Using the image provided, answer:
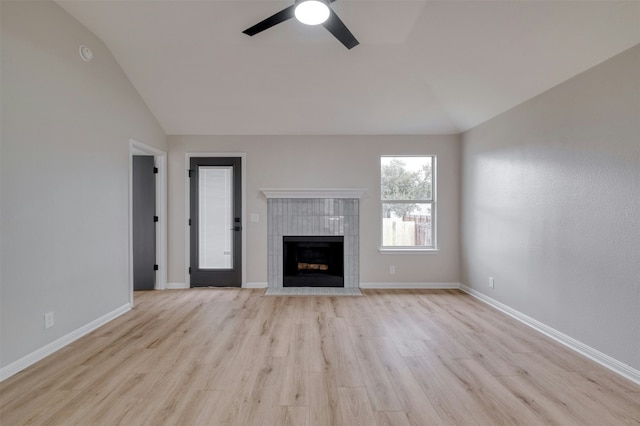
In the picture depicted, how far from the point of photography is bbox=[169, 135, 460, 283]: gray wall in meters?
4.39

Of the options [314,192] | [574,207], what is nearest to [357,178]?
[314,192]

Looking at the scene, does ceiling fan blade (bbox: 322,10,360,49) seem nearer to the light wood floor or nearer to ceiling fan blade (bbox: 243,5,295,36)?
ceiling fan blade (bbox: 243,5,295,36)

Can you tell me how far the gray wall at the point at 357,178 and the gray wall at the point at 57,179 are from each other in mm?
1545

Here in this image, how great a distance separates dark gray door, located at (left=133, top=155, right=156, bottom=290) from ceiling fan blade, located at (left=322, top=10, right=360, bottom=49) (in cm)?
345

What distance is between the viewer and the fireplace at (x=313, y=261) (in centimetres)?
437

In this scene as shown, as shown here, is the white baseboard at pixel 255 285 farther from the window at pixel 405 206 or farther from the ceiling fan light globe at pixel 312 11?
the ceiling fan light globe at pixel 312 11

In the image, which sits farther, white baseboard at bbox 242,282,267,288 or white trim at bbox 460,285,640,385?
white baseboard at bbox 242,282,267,288

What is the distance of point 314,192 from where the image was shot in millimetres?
4324

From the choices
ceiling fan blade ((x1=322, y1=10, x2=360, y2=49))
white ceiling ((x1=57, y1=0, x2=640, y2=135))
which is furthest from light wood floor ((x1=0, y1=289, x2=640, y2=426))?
ceiling fan blade ((x1=322, y1=10, x2=360, y2=49))

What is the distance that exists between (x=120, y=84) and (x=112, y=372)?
3134mm

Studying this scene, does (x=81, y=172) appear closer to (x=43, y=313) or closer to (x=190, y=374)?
(x=43, y=313)

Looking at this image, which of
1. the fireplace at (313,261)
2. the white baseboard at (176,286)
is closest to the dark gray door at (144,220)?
the white baseboard at (176,286)

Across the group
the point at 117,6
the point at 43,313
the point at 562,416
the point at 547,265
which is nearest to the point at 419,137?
the point at 547,265

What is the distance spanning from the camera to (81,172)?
2.71 meters
